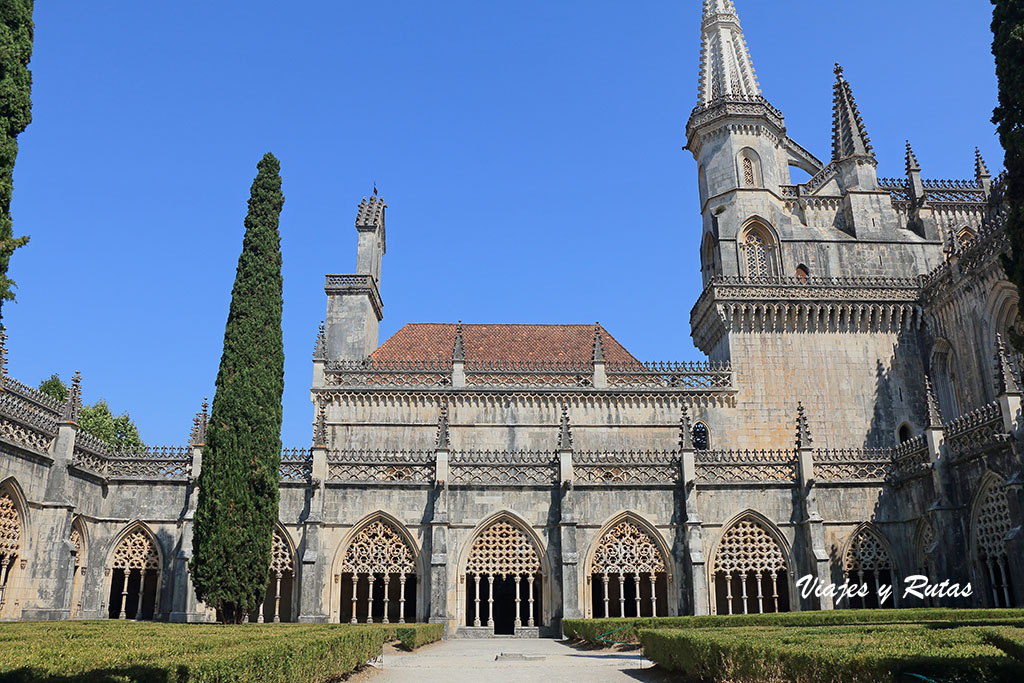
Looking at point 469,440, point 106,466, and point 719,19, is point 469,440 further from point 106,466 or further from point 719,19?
point 719,19

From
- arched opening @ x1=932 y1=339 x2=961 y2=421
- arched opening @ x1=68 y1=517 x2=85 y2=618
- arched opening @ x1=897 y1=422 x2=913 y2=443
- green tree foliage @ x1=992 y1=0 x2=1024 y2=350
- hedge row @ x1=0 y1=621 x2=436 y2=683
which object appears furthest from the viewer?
arched opening @ x1=897 y1=422 x2=913 y2=443

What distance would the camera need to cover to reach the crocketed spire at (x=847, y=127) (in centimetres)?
3822

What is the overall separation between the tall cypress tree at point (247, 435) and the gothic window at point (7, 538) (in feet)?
14.6

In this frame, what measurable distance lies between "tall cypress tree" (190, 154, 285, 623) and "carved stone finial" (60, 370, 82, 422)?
4.44 m

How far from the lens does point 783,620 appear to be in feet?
57.1

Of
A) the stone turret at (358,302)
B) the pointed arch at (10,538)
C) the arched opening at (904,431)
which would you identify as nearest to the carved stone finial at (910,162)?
the arched opening at (904,431)

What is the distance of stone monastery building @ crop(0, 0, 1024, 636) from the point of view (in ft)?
68.0

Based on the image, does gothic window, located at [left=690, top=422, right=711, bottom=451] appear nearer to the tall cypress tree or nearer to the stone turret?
the stone turret

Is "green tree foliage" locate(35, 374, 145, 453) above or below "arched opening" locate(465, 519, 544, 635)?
above

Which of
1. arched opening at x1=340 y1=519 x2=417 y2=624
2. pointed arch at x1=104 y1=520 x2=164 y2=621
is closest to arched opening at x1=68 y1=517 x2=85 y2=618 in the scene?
pointed arch at x1=104 y1=520 x2=164 y2=621

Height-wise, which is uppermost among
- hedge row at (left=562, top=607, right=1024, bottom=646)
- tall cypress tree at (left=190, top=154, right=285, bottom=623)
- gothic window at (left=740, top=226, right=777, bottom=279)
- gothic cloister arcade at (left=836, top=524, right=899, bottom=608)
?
gothic window at (left=740, top=226, right=777, bottom=279)

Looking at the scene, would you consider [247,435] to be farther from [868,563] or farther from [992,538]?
[992,538]

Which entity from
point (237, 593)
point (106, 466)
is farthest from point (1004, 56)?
point (106, 466)

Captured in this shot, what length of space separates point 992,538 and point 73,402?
2461cm
